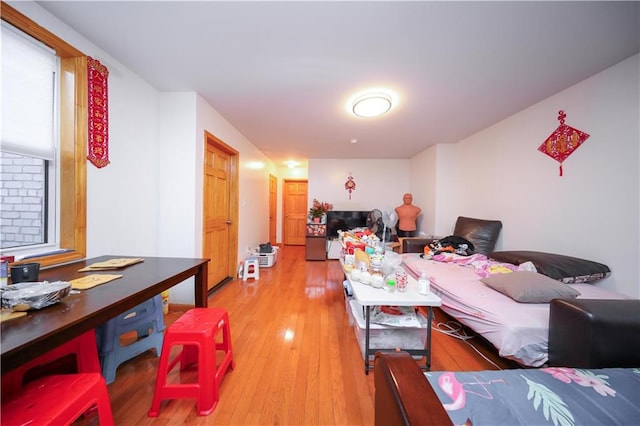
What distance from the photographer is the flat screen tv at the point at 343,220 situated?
484 centimetres

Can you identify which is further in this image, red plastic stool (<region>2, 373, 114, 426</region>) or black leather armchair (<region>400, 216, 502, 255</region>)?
black leather armchair (<region>400, 216, 502, 255</region>)

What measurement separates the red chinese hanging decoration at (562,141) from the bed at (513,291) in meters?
1.05

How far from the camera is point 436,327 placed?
2.05 m

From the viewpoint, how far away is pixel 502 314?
4.70ft

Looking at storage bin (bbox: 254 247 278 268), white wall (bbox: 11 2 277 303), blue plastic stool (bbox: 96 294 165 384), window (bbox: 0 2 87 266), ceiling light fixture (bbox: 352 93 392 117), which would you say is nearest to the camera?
blue plastic stool (bbox: 96 294 165 384)

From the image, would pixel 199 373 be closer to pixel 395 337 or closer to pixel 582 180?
pixel 395 337

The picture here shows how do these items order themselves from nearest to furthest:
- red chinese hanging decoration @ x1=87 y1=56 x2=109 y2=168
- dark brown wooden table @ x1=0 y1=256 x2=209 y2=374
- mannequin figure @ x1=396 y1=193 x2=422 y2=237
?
dark brown wooden table @ x1=0 y1=256 x2=209 y2=374, red chinese hanging decoration @ x1=87 y1=56 x2=109 y2=168, mannequin figure @ x1=396 y1=193 x2=422 y2=237

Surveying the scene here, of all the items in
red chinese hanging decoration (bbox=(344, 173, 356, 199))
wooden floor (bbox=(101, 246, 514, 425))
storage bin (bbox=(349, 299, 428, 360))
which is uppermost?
red chinese hanging decoration (bbox=(344, 173, 356, 199))

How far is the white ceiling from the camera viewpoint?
4.27 ft

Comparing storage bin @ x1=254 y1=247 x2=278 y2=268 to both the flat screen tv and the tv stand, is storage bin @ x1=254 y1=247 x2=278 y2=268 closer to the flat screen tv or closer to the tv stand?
the tv stand

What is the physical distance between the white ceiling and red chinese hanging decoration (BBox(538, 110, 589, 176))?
39cm

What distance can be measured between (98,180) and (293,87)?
1.83 metres

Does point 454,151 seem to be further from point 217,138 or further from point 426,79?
point 217,138

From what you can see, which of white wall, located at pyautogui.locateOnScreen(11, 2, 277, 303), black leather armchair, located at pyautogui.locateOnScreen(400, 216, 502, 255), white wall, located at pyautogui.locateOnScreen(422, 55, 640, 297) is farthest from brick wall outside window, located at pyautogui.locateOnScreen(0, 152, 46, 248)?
white wall, located at pyautogui.locateOnScreen(422, 55, 640, 297)
